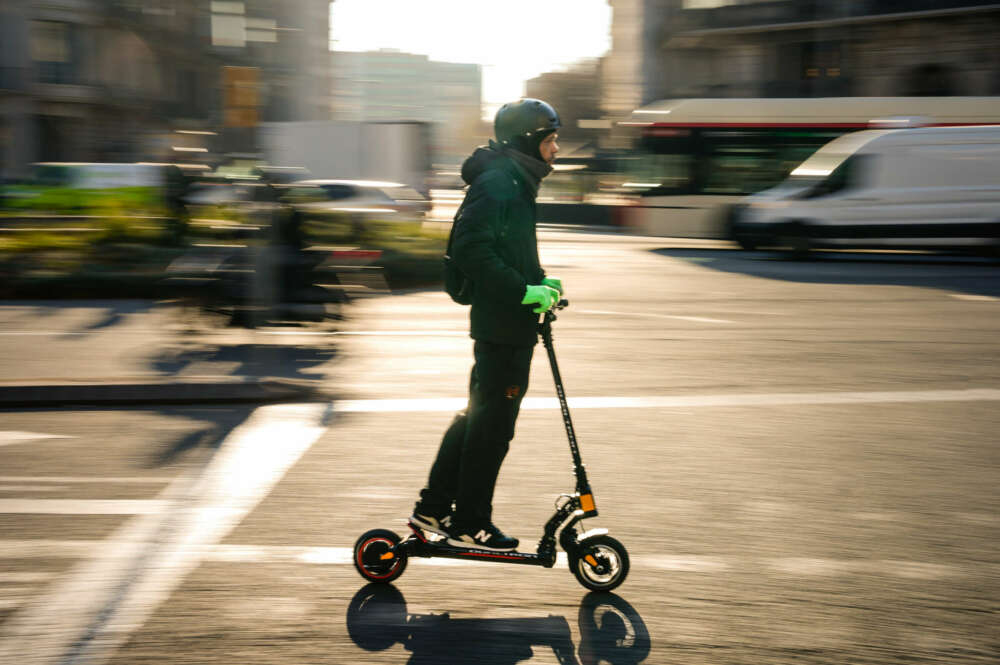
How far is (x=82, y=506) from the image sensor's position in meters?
4.77

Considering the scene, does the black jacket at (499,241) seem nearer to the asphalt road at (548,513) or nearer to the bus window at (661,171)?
the asphalt road at (548,513)

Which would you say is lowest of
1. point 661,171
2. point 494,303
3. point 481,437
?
point 481,437

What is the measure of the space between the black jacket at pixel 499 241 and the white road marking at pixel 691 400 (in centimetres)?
301

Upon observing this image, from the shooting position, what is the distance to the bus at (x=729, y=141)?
2003cm

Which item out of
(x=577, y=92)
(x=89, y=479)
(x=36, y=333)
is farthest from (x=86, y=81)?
(x=89, y=479)

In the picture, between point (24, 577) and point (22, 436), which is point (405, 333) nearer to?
point (22, 436)

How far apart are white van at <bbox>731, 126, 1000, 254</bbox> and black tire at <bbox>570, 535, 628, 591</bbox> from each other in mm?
14940

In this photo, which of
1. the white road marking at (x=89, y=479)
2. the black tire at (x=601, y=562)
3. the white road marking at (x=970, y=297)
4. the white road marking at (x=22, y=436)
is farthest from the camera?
the white road marking at (x=970, y=297)

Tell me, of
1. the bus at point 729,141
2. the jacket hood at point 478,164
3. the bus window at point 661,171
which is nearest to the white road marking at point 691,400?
the jacket hood at point 478,164

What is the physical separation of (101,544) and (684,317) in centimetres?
759

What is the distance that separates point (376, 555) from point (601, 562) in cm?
78

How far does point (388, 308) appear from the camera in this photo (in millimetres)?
11883

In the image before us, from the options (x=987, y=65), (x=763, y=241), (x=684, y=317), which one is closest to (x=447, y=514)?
(x=684, y=317)

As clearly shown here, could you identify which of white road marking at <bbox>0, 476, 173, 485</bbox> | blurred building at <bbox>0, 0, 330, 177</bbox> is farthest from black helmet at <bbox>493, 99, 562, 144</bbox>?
blurred building at <bbox>0, 0, 330, 177</bbox>
